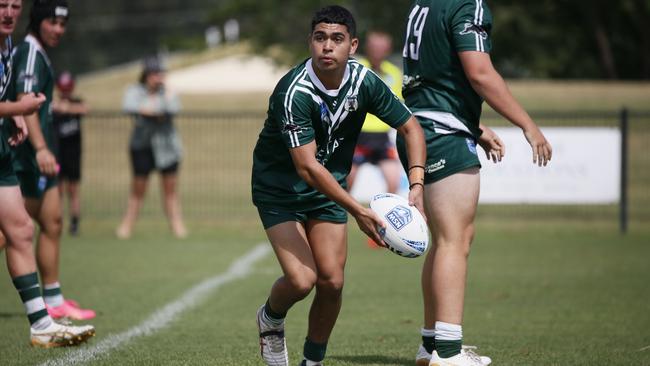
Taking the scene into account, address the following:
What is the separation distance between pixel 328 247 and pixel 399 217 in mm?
547

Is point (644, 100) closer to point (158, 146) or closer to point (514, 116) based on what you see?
point (158, 146)

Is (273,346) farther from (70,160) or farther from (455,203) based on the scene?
(70,160)

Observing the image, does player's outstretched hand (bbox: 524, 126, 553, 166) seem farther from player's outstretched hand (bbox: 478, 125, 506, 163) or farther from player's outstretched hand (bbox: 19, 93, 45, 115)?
player's outstretched hand (bbox: 19, 93, 45, 115)

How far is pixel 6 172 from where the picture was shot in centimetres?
688

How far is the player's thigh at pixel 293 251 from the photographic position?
5.69 meters

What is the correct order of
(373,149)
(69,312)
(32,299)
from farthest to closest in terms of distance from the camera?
(373,149) < (69,312) < (32,299)

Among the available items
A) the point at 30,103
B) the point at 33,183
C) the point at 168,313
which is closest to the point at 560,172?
the point at 168,313

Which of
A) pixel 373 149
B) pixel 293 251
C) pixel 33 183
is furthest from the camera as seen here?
pixel 373 149

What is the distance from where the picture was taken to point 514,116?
18.9 feet

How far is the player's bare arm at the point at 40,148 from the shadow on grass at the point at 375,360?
2.49m

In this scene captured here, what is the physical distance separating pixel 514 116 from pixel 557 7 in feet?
125

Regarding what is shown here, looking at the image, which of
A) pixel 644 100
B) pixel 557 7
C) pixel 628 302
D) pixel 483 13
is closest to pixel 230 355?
pixel 483 13

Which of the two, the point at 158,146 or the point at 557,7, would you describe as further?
the point at 557,7

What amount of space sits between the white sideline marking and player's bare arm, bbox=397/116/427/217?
2.36 meters
